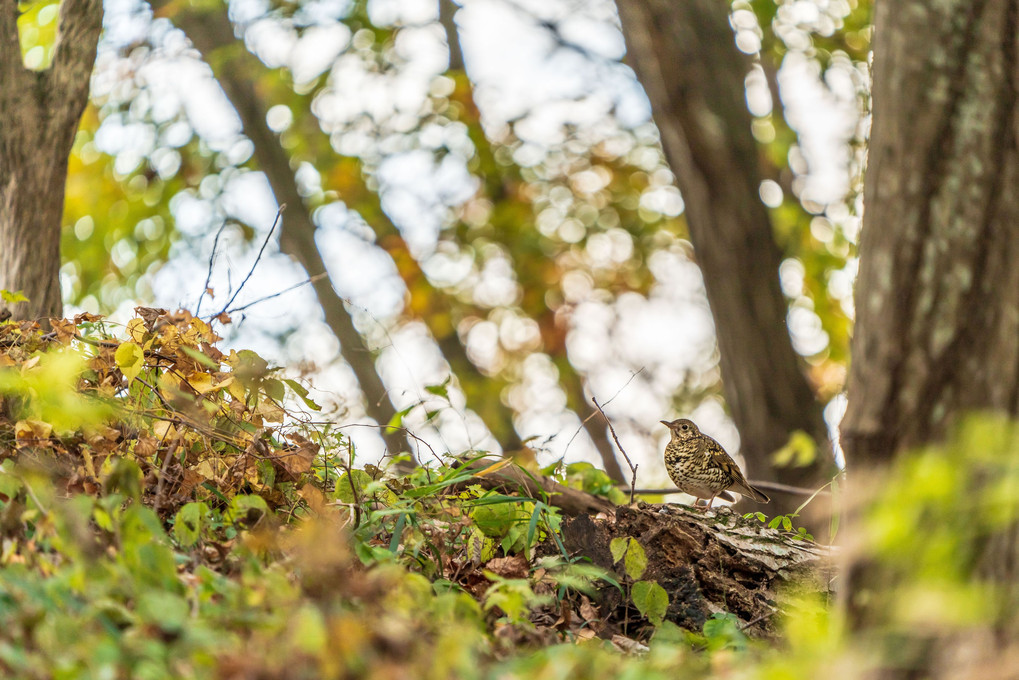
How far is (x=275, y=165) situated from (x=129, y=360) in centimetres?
690

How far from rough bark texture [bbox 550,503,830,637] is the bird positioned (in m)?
0.71

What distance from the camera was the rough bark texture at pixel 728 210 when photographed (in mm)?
5344

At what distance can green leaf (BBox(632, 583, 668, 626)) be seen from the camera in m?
2.60

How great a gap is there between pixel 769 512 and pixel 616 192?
308 inches

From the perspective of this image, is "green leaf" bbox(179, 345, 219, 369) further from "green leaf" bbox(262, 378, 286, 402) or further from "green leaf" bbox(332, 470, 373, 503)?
"green leaf" bbox(332, 470, 373, 503)

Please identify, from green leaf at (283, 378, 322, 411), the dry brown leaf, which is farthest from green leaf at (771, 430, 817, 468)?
green leaf at (283, 378, 322, 411)

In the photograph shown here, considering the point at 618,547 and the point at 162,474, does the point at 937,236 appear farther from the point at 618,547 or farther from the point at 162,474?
the point at 162,474

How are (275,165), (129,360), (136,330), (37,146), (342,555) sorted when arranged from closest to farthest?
(342,555)
(129,360)
(136,330)
(37,146)
(275,165)

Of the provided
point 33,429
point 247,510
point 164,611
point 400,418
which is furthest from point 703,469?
point 164,611

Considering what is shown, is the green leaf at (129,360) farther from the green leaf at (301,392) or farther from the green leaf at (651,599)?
the green leaf at (651,599)

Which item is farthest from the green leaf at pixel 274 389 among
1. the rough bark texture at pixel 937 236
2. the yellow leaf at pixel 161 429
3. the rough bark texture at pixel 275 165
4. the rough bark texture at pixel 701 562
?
the rough bark texture at pixel 275 165

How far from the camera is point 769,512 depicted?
5559 mm

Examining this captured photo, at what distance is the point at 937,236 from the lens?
1.77 metres

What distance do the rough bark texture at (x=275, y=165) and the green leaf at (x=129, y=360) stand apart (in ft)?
18.5
